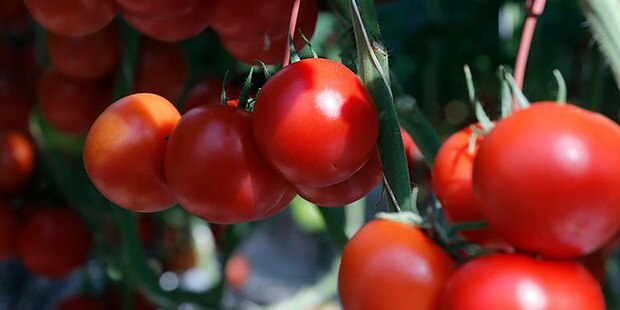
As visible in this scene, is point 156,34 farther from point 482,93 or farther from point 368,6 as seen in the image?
point 482,93

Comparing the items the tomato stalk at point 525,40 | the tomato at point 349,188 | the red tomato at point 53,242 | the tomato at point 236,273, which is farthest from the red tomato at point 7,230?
the tomato stalk at point 525,40

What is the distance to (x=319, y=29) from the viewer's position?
3.04ft

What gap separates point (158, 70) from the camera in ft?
2.37

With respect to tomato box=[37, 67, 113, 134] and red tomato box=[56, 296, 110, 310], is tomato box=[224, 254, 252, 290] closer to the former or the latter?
red tomato box=[56, 296, 110, 310]

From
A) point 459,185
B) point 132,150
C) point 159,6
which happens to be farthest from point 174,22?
point 459,185

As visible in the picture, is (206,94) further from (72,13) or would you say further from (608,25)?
(608,25)

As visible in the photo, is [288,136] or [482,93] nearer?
[288,136]

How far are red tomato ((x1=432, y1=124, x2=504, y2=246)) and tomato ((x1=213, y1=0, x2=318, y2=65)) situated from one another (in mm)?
162

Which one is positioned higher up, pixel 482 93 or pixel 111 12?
pixel 111 12

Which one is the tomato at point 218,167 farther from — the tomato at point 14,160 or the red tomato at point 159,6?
the tomato at point 14,160

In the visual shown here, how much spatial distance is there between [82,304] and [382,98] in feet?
2.56

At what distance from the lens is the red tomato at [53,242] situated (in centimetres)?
91

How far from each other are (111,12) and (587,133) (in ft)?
1.28

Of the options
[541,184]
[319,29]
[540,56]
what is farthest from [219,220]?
[540,56]
